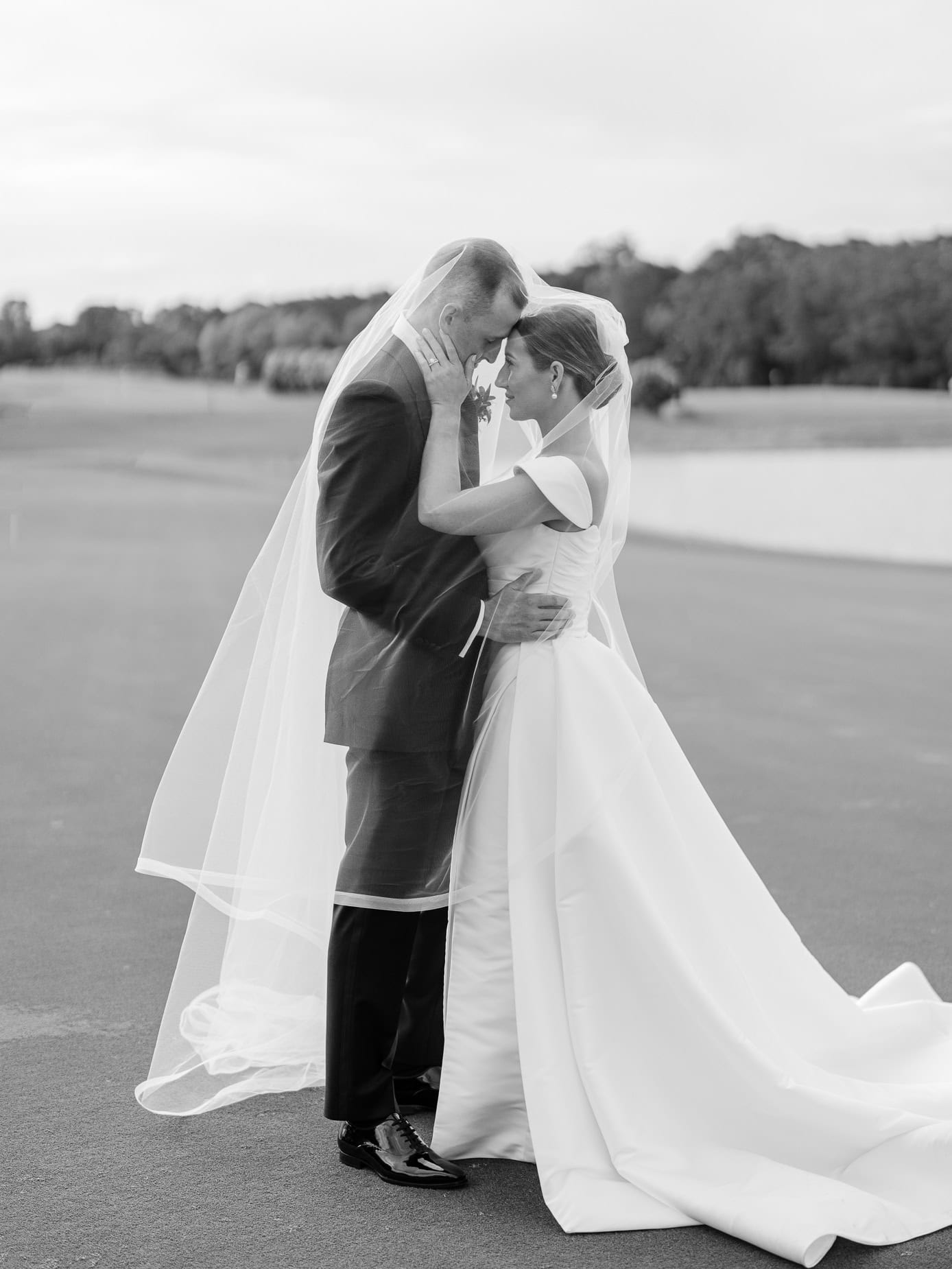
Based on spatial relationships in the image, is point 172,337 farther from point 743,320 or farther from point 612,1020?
point 612,1020

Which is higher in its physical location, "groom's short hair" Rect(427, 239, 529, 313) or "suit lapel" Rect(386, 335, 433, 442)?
"groom's short hair" Rect(427, 239, 529, 313)

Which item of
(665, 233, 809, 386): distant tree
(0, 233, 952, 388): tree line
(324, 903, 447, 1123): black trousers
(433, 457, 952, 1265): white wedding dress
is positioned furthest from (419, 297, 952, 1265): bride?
(665, 233, 809, 386): distant tree

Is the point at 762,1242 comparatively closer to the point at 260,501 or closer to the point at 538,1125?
the point at 538,1125

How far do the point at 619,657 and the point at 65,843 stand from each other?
11.0 ft

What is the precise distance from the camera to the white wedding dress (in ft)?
9.88

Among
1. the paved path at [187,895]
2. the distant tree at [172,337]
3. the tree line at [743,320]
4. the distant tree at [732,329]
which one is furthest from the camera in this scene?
the distant tree at [732,329]

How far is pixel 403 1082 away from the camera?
358 centimetres

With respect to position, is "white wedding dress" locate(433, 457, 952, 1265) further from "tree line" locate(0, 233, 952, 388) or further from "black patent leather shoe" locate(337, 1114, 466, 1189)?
"tree line" locate(0, 233, 952, 388)

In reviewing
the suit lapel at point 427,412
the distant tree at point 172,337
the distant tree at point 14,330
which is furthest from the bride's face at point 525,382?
the distant tree at point 172,337

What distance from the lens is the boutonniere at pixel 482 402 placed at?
325 centimetres

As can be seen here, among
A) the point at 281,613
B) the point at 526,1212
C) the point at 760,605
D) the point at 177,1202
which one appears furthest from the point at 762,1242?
the point at 760,605

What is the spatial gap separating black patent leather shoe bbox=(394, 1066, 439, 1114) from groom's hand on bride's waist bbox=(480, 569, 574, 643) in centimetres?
122

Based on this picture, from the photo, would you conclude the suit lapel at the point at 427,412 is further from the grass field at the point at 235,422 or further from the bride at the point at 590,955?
the grass field at the point at 235,422

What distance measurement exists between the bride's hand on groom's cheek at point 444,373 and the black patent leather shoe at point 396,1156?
5.39ft
